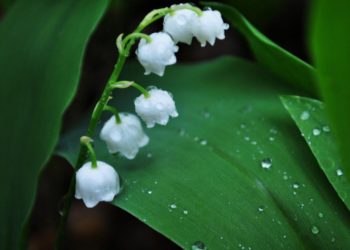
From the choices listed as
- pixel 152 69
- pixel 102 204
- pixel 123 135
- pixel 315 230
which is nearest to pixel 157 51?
pixel 152 69

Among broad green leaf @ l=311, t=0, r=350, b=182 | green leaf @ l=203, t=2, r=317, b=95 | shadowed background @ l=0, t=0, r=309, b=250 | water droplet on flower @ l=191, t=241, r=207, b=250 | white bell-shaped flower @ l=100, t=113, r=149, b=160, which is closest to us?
broad green leaf @ l=311, t=0, r=350, b=182

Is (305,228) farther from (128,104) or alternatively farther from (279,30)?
(279,30)

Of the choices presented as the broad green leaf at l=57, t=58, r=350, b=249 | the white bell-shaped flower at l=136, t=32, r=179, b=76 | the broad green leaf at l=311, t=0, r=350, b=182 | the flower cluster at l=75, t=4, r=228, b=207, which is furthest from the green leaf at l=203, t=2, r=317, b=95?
the broad green leaf at l=311, t=0, r=350, b=182

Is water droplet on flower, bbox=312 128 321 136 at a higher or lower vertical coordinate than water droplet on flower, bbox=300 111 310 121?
lower

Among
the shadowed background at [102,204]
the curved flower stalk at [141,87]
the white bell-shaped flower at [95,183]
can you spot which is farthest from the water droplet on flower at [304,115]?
the shadowed background at [102,204]

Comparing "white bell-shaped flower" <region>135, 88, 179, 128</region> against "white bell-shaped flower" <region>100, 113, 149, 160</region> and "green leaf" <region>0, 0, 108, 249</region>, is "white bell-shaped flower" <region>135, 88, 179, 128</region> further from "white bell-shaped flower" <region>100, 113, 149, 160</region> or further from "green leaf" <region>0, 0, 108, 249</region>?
"green leaf" <region>0, 0, 108, 249</region>

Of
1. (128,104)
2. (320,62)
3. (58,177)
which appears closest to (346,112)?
(320,62)

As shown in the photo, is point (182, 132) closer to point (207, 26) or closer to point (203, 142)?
point (203, 142)

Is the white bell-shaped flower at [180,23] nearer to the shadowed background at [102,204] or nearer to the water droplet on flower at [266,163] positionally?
the water droplet on flower at [266,163]
